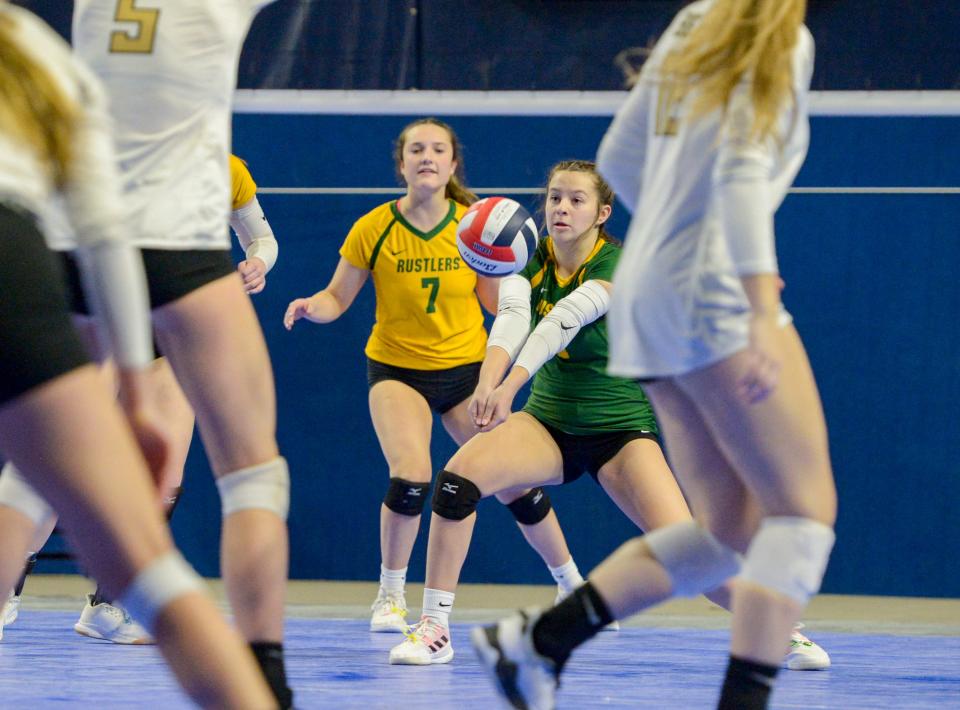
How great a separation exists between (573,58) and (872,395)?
7.13 feet

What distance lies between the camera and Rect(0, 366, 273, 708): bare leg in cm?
182

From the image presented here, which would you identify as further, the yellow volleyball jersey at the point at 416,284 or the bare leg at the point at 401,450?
the yellow volleyball jersey at the point at 416,284

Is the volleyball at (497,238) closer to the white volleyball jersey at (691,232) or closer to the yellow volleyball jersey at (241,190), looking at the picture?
the yellow volleyball jersey at (241,190)

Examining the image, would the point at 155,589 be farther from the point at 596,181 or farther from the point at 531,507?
the point at 531,507

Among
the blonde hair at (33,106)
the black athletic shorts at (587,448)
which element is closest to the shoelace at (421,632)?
the black athletic shorts at (587,448)

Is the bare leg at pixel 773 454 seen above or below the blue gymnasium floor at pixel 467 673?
above

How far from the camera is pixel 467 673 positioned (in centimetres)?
410

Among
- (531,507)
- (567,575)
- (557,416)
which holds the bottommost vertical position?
(567,575)

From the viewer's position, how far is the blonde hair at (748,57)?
2469 millimetres

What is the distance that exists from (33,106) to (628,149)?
1.31 m

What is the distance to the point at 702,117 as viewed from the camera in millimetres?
2537

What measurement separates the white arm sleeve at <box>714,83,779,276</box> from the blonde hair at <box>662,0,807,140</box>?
0.8 inches

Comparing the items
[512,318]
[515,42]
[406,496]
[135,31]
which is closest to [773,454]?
[135,31]

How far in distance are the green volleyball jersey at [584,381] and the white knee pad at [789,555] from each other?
6.24 feet
